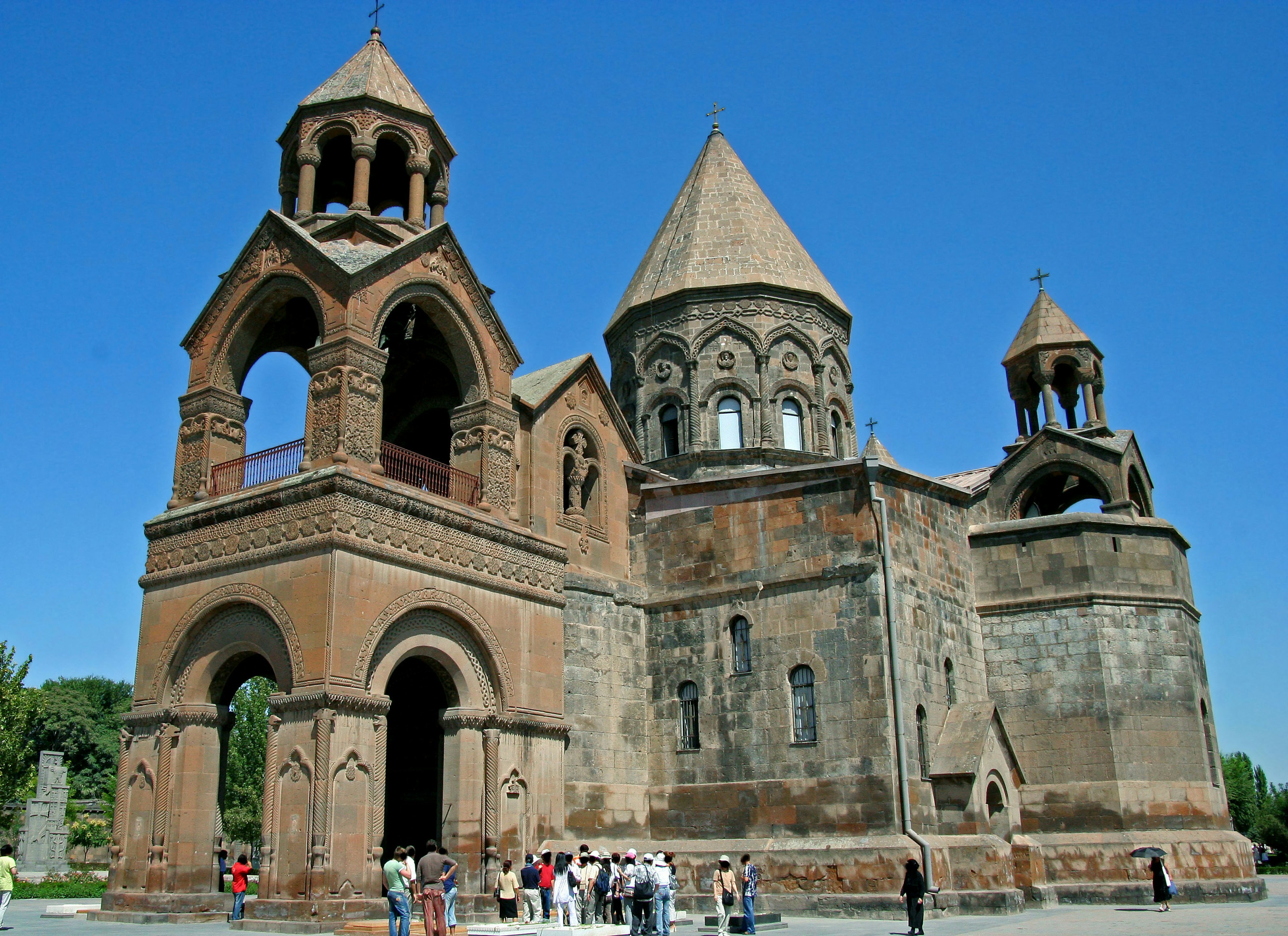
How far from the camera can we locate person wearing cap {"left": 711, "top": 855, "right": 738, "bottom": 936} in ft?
49.8

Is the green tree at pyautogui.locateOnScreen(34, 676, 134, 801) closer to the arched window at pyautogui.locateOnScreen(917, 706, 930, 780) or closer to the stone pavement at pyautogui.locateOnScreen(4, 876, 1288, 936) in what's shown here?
the stone pavement at pyautogui.locateOnScreen(4, 876, 1288, 936)

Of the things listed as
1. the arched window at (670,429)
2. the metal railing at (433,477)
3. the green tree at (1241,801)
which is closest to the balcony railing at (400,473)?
the metal railing at (433,477)

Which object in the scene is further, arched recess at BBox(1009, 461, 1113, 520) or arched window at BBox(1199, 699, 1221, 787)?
arched recess at BBox(1009, 461, 1113, 520)

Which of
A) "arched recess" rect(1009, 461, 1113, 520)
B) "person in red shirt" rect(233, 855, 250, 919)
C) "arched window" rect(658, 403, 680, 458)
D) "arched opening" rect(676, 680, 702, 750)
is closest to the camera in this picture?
"person in red shirt" rect(233, 855, 250, 919)

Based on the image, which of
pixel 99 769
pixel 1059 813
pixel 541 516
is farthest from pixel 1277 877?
pixel 99 769

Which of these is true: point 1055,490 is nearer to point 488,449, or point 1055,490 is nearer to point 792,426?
point 792,426

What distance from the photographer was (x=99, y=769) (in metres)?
62.8

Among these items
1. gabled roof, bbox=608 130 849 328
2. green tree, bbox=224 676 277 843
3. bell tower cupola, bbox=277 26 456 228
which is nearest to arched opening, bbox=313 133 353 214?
bell tower cupola, bbox=277 26 456 228

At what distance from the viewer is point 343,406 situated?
54.8ft

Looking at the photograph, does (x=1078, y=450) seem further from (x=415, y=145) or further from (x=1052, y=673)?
(x=415, y=145)

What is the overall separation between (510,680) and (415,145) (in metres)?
9.49

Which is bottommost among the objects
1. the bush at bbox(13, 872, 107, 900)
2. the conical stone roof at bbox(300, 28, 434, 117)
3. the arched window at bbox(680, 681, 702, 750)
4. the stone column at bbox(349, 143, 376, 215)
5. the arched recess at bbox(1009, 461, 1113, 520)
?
the bush at bbox(13, 872, 107, 900)

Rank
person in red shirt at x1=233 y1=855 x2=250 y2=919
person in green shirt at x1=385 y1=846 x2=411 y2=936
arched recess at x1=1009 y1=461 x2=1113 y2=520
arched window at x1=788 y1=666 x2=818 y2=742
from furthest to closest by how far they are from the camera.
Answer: arched recess at x1=1009 y1=461 x2=1113 y2=520 → arched window at x1=788 y1=666 x2=818 y2=742 → person in red shirt at x1=233 y1=855 x2=250 y2=919 → person in green shirt at x1=385 y1=846 x2=411 y2=936

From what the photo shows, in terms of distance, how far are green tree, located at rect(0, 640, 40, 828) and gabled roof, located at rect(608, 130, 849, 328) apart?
17675mm
